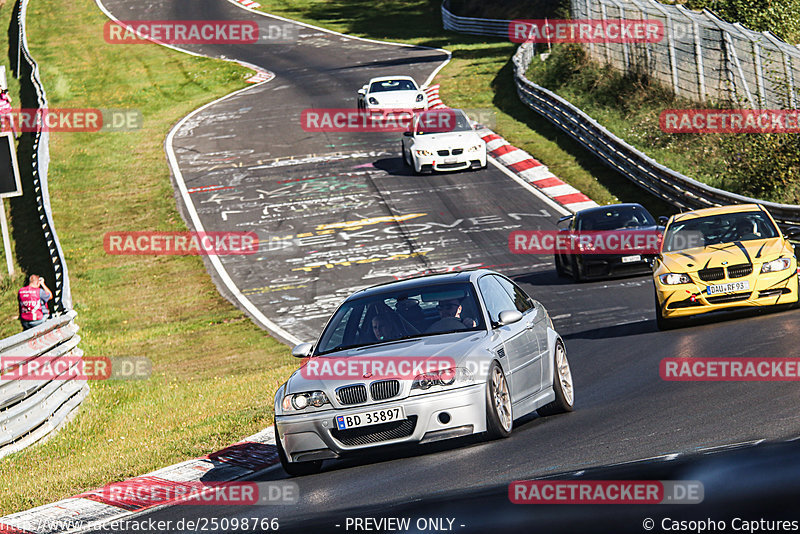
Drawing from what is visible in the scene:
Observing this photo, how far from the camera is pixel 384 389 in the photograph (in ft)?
28.0

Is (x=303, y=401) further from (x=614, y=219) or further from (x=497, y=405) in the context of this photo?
(x=614, y=219)

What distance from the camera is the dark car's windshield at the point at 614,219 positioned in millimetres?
21766

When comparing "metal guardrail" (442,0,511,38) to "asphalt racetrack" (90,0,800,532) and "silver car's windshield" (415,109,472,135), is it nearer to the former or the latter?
"asphalt racetrack" (90,0,800,532)

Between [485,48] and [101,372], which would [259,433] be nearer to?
[101,372]

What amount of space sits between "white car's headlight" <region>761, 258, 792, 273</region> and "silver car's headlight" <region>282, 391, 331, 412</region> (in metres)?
8.19

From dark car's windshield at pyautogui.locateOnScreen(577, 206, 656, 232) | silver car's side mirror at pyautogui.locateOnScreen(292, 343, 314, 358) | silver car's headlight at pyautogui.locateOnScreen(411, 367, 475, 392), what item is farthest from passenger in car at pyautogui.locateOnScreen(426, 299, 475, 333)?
dark car's windshield at pyautogui.locateOnScreen(577, 206, 656, 232)

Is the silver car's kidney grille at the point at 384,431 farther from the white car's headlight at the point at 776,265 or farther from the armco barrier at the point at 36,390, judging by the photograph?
the white car's headlight at the point at 776,265

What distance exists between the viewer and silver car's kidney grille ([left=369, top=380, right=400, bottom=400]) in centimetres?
852

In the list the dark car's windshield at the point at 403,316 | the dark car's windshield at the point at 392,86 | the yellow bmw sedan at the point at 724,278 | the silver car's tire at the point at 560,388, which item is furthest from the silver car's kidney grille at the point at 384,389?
the dark car's windshield at the point at 392,86

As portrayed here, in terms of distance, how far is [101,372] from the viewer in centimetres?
1859

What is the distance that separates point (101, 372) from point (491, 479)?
1285 cm

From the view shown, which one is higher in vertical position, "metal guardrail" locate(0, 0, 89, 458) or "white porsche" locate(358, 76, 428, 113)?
"metal guardrail" locate(0, 0, 89, 458)

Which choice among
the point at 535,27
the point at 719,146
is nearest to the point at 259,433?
the point at 719,146

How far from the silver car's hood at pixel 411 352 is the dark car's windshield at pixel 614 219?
42.0 feet
